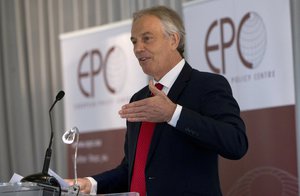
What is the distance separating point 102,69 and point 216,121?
2830mm

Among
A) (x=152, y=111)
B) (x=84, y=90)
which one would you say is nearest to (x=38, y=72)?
(x=84, y=90)

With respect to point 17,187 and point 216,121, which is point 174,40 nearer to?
point 216,121

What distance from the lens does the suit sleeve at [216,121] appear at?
2.37 m

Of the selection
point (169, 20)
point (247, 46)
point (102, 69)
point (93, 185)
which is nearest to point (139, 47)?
point (169, 20)

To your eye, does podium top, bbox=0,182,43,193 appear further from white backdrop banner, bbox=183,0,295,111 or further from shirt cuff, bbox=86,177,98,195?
white backdrop banner, bbox=183,0,295,111

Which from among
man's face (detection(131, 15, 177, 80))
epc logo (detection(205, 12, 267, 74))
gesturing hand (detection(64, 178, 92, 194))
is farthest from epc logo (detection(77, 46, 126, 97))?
gesturing hand (detection(64, 178, 92, 194))

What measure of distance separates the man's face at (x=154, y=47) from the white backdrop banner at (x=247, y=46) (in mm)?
1143

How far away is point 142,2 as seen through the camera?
5.05m

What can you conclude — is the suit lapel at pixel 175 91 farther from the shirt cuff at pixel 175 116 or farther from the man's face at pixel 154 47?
the shirt cuff at pixel 175 116

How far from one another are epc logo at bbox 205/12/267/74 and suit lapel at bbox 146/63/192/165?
1.25 meters

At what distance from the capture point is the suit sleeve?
237 cm

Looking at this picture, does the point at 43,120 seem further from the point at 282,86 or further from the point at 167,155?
the point at 167,155

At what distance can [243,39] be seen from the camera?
4.03 meters

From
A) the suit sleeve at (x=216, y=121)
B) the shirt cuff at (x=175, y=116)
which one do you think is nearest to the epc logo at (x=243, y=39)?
the suit sleeve at (x=216, y=121)
